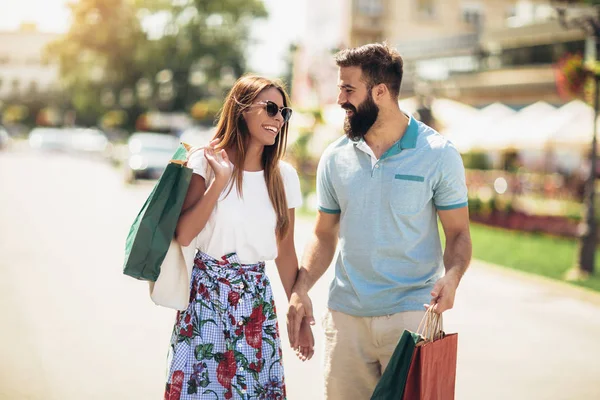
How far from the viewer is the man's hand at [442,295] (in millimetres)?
3102

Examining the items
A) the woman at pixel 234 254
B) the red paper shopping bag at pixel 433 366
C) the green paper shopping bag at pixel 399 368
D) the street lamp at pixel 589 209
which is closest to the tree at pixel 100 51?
the street lamp at pixel 589 209

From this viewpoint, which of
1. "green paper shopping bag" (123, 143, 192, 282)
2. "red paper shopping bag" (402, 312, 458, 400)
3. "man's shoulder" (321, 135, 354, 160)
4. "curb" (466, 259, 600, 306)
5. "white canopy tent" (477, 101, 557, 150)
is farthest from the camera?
"white canopy tent" (477, 101, 557, 150)

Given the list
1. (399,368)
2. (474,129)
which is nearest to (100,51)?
(474,129)

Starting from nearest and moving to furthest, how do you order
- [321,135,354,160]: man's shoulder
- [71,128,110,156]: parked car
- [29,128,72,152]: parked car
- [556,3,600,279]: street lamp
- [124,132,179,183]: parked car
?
1. [321,135,354,160]: man's shoulder
2. [556,3,600,279]: street lamp
3. [124,132,179,183]: parked car
4. [71,128,110,156]: parked car
5. [29,128,72,152]: parked car

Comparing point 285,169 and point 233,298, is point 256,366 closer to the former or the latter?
point 233,298

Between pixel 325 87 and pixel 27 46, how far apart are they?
8048cm

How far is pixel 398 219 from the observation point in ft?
11.1

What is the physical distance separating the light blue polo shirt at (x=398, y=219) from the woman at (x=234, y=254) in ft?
1.06

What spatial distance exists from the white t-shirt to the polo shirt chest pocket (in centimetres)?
51

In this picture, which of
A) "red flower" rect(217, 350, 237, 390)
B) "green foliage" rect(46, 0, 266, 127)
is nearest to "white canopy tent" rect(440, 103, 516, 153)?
"red flower" rect(217, 350, 237, 390)

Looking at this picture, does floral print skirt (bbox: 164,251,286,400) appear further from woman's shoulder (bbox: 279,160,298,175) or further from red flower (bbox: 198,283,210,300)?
woman's shoulder (bbox: 279,160,298,175)

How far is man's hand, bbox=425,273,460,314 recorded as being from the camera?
3102mm

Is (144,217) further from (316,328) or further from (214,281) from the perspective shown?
(316,328)

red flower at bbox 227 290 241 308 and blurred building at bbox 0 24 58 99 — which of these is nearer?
red flower at bbox 227 290 241 308
